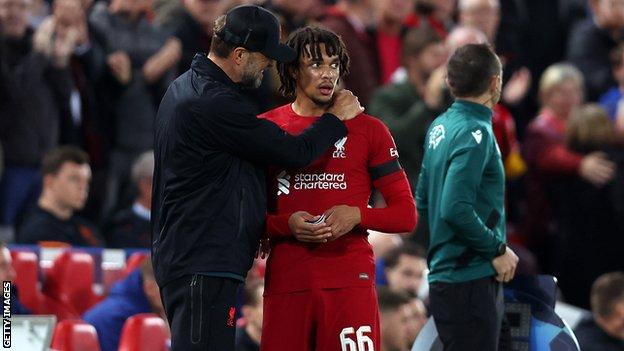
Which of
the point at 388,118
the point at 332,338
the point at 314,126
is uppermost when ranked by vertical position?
the point at 388,118

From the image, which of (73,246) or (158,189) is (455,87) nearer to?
(158,189)

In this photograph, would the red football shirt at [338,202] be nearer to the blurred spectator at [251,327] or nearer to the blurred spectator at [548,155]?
the blurred spectator at [251,327]

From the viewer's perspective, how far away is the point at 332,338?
6.41 metres

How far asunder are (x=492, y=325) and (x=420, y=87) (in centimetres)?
513

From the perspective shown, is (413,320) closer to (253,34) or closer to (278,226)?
(278,226)

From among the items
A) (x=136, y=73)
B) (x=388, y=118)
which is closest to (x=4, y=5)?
(x=136, y=73)

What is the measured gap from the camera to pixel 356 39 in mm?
12211

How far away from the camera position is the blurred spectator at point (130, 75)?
1176 centimetres

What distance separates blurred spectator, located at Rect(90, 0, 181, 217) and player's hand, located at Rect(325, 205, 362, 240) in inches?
217

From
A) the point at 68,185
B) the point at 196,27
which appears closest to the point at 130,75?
the point at 196,27

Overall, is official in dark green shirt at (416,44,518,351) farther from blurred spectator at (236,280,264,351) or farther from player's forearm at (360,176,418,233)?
blurred spectator at (236,280,264,351)

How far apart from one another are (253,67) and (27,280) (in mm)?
3487

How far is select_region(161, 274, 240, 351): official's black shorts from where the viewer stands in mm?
6199

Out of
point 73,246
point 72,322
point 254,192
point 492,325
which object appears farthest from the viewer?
point 73,246
